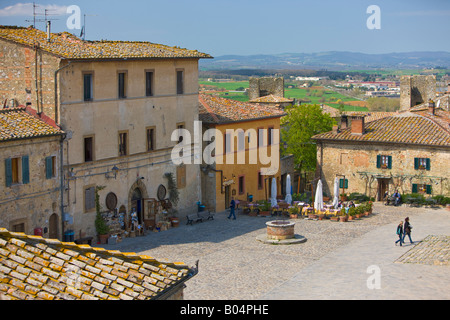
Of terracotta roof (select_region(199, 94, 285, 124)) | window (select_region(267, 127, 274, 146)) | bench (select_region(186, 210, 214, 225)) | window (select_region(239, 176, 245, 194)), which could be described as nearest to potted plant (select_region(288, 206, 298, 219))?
A: bench (select_region(186, 210, 214, 225))

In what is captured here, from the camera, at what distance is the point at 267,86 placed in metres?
79.6

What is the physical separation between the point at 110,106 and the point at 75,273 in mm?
21787

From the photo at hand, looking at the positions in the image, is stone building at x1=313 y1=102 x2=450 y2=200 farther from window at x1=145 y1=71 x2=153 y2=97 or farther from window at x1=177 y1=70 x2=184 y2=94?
window at x1=145 y1=71 x2=153 y2=97

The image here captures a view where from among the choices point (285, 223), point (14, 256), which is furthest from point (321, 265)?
point (14, 256)

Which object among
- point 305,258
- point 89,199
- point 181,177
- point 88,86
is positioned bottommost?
point 305,258

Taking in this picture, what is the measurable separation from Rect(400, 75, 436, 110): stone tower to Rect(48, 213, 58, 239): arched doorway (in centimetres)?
5885

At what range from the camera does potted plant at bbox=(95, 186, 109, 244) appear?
3356 centimetres

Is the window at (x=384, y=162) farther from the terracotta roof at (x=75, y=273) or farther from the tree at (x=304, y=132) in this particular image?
the terracotta roof at (x=75, y=273)

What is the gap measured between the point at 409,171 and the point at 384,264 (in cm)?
1737

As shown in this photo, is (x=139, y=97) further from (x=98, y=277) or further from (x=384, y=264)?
(x=98, y=277)

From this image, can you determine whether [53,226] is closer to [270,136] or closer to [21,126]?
[21,126]

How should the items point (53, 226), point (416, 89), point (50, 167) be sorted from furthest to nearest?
point (416, 89), point (53, 226), point (50, 167)

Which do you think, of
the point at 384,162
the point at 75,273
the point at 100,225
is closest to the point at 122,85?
the point at 100,225

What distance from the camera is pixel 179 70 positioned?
39719mm
